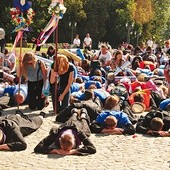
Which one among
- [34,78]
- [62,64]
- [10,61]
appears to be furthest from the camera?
[10,61]

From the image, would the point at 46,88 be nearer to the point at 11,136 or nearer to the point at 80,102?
the point at 80,102

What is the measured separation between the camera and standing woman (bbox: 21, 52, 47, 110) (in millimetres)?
10863

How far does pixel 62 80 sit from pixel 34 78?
2.67 feet

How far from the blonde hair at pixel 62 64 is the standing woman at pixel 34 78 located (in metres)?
0.56

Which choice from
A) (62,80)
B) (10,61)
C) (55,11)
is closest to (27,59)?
(62,80)

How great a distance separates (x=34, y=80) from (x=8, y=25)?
3544cm

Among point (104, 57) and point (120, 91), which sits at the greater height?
point (104, 57)

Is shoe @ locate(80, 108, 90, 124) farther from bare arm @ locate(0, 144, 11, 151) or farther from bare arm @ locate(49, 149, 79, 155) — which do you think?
bare arm @ locate(0, 144, 11, 151)

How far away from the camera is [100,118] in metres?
8.98

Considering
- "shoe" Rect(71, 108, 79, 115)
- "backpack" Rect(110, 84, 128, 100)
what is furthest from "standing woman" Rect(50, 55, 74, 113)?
"backpack" Rect(110, 84, 128, 100)

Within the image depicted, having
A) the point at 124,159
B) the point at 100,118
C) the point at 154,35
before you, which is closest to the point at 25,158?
the point at 124,159

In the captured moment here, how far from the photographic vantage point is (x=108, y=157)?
7.46 meters

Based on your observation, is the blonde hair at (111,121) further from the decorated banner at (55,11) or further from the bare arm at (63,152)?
the decorated banner at (55,11)

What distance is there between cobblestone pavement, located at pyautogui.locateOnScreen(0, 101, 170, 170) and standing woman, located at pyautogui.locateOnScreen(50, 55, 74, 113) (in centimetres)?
220
